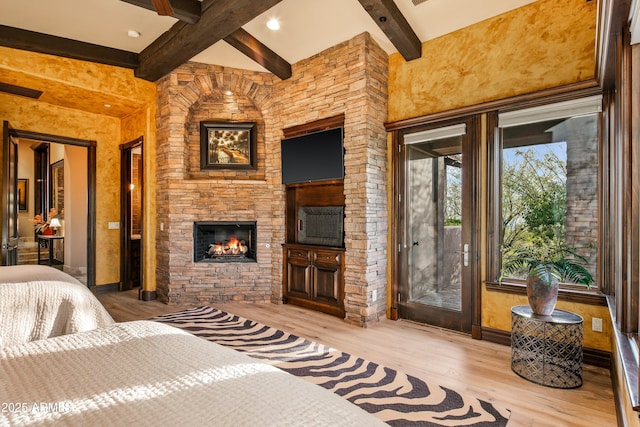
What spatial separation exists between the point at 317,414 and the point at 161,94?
5.31 metres

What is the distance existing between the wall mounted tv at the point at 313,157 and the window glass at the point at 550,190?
6.04 feet

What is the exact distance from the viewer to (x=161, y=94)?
497cm

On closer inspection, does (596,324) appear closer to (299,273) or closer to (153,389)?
(299,273)

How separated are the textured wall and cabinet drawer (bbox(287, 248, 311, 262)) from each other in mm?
2086

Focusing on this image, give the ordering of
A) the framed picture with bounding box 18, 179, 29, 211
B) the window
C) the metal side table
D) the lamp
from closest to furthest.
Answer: the metal side table < the window < the lamp < the framed picture with bounding box 18, 179, 29, 211

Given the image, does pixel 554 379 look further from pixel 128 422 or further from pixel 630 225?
pixel 128 422

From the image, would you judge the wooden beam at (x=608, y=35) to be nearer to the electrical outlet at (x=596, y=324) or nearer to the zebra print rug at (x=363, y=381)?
the electrical outlet at (x=596, y=324)

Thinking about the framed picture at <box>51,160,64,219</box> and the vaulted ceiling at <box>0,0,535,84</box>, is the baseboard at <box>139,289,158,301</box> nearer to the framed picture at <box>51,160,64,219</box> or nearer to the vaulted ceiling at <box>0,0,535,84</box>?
the vaulted ceiling at <box>0,0,535,84</box>

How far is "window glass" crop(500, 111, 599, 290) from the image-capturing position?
9.93 feet

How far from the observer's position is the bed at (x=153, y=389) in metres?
0.70

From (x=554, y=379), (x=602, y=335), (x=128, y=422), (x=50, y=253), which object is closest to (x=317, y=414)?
(x=128, y=422)

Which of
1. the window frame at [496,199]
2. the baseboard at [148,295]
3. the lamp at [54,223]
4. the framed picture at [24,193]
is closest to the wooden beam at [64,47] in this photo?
the baseboard at [148,295]

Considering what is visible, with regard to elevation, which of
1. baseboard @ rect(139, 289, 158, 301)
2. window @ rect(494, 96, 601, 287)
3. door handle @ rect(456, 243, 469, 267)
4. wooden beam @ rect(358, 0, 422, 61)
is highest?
wooden beam @ rect(358, 0, 422, 61)

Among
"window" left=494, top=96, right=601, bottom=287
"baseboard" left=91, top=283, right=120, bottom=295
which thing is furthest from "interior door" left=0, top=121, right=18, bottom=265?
"window" left=494, top=96, right=601, bottom=287
